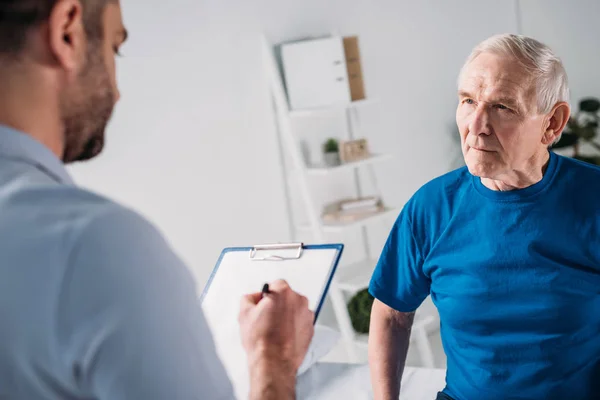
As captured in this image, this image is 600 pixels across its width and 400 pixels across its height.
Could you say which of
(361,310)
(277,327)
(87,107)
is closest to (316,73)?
(361,310)

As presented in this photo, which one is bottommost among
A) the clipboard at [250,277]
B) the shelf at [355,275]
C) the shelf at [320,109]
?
the shelf at [355,275]

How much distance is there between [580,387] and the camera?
56.2 inches

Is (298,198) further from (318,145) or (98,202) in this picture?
(98,202)

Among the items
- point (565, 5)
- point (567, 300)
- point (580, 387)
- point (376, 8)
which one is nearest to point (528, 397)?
point (580, 387)

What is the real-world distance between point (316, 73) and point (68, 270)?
291 cm

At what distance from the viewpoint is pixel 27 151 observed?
0.61 metres

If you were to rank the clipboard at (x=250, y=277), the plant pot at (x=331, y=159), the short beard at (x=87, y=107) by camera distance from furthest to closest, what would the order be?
1. the plant pot at (x=331, y=159)
2. the clipboard at (x=250, y=277)
3. the short beard at (x=87, y=107)

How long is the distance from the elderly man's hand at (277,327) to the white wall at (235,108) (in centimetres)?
203

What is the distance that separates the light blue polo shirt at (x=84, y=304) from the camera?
0.54 m

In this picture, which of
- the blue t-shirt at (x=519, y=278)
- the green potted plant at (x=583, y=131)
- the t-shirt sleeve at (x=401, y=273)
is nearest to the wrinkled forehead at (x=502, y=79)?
the blue t-shirt at (x=519, y=278)

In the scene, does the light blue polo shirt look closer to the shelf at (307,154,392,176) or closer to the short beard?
the short beard

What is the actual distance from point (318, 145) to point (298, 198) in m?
0.29

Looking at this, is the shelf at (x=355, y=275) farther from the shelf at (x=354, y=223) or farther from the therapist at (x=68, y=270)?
the therapist at (x=68, y=270)

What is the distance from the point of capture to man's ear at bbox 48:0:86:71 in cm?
61
